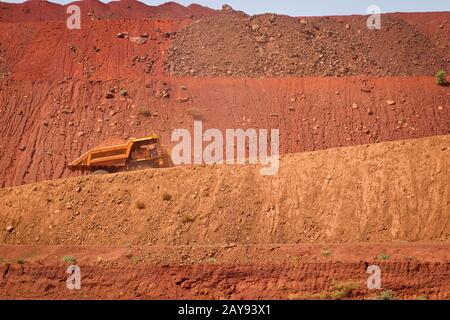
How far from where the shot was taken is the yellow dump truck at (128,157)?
1048 inches

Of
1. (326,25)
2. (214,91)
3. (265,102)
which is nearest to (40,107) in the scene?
(214,91)

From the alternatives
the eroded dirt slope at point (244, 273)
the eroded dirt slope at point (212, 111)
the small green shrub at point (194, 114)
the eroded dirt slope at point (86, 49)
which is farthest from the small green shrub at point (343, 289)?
the eroded dirt slope at point (86, 49)

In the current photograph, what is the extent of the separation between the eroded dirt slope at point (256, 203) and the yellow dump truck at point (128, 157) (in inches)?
154

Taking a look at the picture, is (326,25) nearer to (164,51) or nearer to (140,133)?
(164,51)

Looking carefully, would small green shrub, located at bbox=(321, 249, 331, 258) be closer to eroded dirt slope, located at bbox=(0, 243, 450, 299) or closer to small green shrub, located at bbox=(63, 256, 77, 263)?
eroded dirt slope, located at bbox=(0, 243, 450, 299)

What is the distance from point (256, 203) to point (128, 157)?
7271 mm

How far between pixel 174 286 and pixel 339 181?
726 cm

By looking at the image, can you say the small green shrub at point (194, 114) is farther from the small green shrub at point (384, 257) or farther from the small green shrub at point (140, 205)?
the small green shrub at point (384, 257)

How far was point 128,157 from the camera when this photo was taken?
26562 mm

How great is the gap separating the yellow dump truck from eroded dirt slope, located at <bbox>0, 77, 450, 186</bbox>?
11.3ft

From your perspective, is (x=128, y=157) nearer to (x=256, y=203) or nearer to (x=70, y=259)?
(x=256, y=203)

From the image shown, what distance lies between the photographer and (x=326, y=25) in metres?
42.8

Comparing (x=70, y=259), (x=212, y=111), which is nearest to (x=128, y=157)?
(x=212, y=111)

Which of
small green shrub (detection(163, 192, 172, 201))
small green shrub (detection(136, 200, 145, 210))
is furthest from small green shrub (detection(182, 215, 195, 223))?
small green shrub (detection(136, 200, 145, 210))
